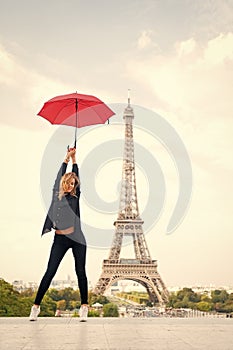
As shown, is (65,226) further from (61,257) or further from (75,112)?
(75,112)

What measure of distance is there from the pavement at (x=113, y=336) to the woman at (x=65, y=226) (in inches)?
22.0

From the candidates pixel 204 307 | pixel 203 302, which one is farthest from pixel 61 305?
pixel 203 302

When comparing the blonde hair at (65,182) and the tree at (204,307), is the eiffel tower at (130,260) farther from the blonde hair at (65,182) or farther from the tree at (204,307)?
the blonde hair at (65,182)

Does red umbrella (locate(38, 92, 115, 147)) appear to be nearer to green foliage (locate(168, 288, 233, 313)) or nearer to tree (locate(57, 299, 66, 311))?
green foliage (locate(168, 288, 233, 313))

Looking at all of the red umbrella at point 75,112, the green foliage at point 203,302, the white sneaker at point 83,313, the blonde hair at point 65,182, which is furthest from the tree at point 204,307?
the blonde hair at point 65,182

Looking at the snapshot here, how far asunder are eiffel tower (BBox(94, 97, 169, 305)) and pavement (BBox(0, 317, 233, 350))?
86.3ft

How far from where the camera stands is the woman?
6.09 meters

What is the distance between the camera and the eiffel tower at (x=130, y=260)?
33000mm

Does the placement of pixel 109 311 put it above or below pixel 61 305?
below

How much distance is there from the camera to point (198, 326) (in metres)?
5.92

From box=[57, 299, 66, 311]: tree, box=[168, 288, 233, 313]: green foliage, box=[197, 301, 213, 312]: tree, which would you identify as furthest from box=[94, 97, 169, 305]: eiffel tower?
box=[57, 299, 66, 311]: tree

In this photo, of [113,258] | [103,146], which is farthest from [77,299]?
[103,146]

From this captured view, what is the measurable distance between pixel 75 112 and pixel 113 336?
2969 mm

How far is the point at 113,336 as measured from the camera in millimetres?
4711
